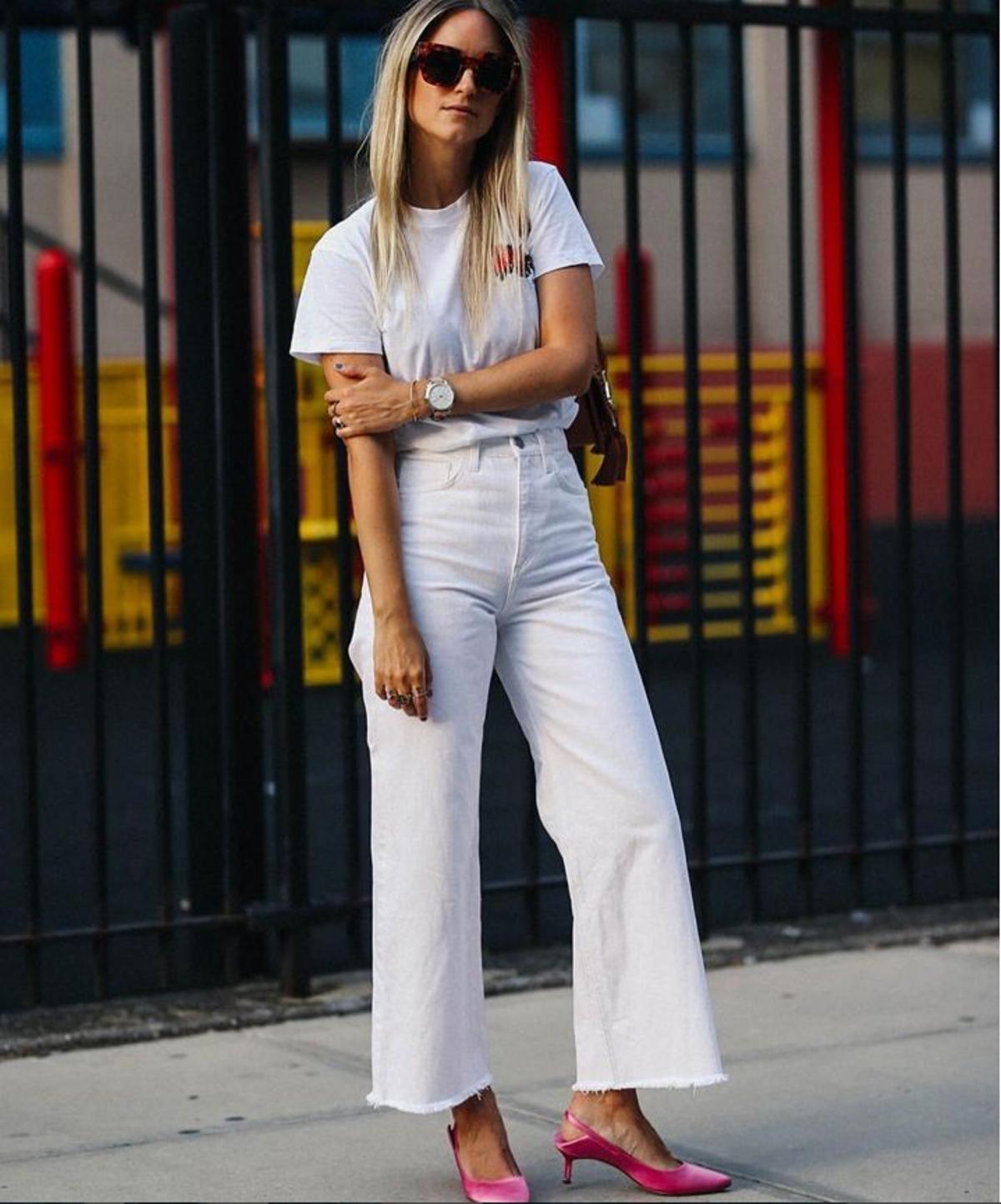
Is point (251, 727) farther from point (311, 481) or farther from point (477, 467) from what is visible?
point (311, 481)

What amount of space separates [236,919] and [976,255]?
13119 millimetres

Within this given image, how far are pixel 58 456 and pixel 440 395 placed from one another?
8.03 meters

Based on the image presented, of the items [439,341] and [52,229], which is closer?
[439,341]

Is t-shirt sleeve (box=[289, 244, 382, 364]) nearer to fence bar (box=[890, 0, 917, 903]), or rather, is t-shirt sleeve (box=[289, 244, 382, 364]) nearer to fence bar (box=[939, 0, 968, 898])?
fence bar (box=[890, 0, 917, 903])

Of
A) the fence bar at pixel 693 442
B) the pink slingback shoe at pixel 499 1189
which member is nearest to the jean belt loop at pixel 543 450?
the pink slingback shoe at pixel 499 1189

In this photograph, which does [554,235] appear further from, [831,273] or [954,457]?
[831,273]

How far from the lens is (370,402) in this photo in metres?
3.40

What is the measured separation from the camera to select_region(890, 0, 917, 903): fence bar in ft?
18.4

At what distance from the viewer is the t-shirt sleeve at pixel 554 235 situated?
3.49m

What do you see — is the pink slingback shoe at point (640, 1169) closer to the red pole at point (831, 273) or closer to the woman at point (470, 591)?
the woman at point (470, 591)

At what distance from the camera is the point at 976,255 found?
17141 millimetres

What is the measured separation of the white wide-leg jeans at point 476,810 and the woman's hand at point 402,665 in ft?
0.10

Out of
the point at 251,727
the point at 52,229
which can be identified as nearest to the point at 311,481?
the point at 52,229

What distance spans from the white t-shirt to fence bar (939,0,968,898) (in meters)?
2.43
